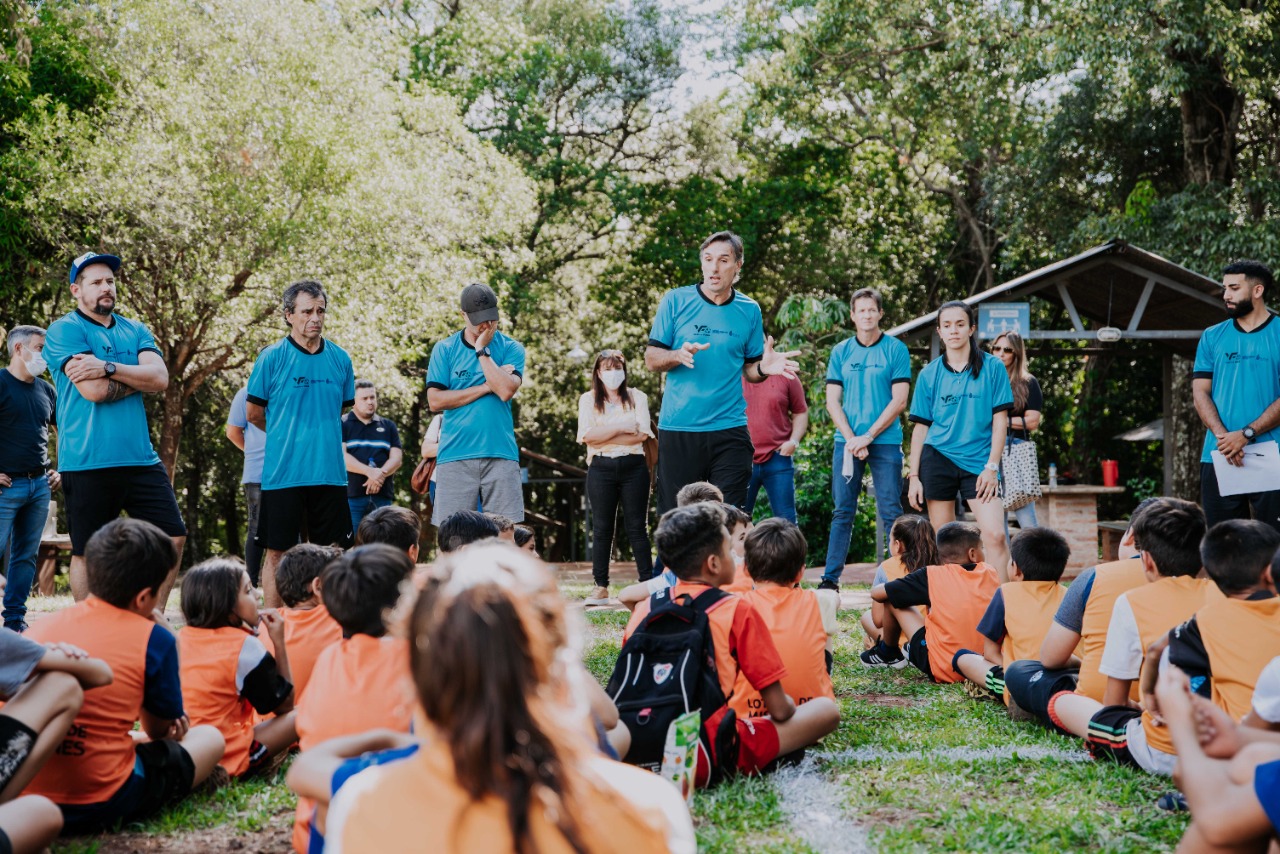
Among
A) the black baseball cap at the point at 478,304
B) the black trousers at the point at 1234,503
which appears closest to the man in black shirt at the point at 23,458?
the black baseball cap at the point at 478,304

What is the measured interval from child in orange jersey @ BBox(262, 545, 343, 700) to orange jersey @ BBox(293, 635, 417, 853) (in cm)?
103

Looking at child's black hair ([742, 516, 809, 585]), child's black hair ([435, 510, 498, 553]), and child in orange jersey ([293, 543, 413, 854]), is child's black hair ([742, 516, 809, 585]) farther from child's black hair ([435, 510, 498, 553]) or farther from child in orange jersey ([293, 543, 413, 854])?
child in orange jersey ([293, 543, 413, 854])

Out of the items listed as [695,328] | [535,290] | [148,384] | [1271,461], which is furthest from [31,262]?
[1271,461]

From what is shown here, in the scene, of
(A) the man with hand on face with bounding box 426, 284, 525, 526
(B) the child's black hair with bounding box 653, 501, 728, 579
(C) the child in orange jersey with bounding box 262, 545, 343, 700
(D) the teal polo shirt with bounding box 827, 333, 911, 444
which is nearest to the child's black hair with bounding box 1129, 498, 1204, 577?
(B) the child's black hair with bounding box 653, 501, 728, 579

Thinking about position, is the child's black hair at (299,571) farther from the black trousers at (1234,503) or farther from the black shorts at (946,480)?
the black trousers at (1234,503)

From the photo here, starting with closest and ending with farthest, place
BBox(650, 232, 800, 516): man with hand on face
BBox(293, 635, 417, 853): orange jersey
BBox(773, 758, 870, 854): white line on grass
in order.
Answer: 1. BBox(293, 635, 417, 853): orange jersey
2. BBox(773, 758, 870, 854): white line on grass
3. BBox(650, 232, 800, 516): man with hand on face

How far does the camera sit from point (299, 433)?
6.15 meters

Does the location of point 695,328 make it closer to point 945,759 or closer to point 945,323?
point 945,323

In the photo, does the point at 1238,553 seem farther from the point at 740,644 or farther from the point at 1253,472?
the point at 1253,472

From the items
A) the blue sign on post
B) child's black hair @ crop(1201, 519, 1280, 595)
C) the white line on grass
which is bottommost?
the white line on grass

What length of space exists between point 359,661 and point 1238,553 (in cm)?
251

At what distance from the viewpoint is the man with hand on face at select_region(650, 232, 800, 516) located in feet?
21.0

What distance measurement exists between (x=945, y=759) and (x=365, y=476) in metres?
6.31

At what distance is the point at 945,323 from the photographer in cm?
738
